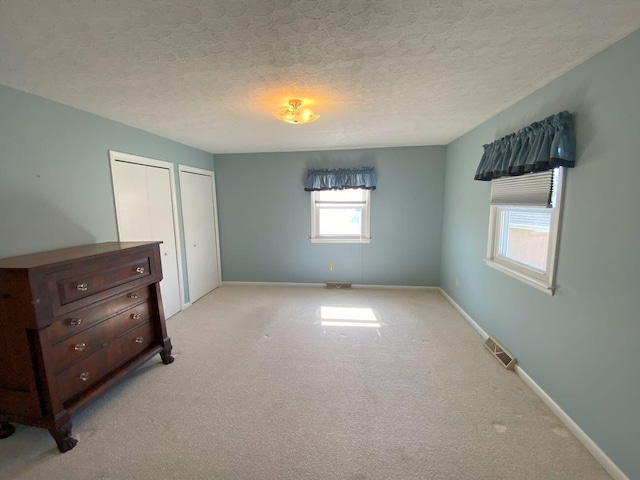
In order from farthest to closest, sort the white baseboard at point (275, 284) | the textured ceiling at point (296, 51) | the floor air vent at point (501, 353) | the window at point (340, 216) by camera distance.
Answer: the white baseboard at point (275, 284)
the window at point (340, 216)
the floor air vent at point (501, 353)
the textured ceiling at point (296, 51)

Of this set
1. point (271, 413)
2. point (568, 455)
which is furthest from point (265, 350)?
point (568, 455)

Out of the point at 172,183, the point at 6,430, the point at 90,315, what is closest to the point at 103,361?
the point at 90,315

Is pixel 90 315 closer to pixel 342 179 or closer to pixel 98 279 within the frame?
pixel 98 279

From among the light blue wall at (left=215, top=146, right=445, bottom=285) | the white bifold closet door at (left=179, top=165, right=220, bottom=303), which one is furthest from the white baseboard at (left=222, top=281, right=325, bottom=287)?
the white bifold closet door at (left=179, top=165, right=220, bottom=303)

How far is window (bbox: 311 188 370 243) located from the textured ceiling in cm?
194

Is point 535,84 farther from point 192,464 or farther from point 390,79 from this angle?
point 192,464

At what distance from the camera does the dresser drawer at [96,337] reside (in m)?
1.62

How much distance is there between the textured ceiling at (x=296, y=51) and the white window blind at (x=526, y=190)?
26.2 inches

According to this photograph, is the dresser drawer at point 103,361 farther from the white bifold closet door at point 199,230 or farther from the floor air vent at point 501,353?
the floor air vent at point 501,353

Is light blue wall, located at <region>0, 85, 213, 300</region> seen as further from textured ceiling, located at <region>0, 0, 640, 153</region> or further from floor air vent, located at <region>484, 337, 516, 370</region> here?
floor air vent, located at <region>484, 337, 516, 370</region>

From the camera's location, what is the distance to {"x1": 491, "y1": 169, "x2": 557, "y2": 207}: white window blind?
1858 mm

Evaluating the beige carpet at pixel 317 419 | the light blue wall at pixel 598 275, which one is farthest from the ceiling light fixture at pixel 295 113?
the beige carpet at pixel 317 419

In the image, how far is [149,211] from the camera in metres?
3.01

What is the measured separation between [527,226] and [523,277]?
0.45 metres
